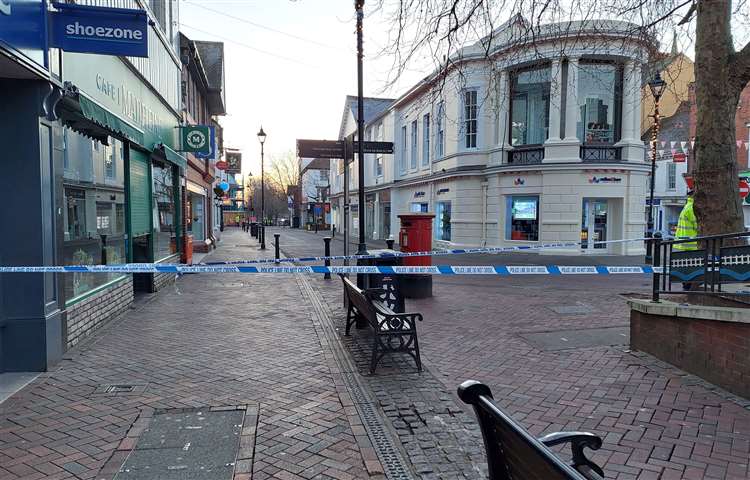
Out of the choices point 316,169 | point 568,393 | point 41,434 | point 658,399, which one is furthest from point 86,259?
point 316,169

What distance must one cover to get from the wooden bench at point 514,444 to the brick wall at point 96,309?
18.3 ft

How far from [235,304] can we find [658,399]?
712 cm

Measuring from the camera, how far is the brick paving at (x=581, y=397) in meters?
3.43

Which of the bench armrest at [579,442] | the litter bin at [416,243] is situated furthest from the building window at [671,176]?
the bench armrest at [579,442]

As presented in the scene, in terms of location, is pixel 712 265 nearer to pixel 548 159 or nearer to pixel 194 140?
pixel 194 140

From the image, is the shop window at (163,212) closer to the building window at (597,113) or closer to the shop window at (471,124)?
the shop window at (471,124)

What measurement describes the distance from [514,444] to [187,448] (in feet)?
8.62

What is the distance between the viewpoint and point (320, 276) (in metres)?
13.8

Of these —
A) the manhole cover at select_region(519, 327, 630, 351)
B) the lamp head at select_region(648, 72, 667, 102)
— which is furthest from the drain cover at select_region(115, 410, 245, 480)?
the lamp head at select_region(648, 72, 667, 102)

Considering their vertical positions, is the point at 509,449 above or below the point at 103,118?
below

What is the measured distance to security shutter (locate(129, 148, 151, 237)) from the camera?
9.20 m

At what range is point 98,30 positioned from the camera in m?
5.25

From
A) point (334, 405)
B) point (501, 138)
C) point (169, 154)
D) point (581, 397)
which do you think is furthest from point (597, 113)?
point (334, 405)

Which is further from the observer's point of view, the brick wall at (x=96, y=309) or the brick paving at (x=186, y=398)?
the brick wall at (x=96, y=309)
